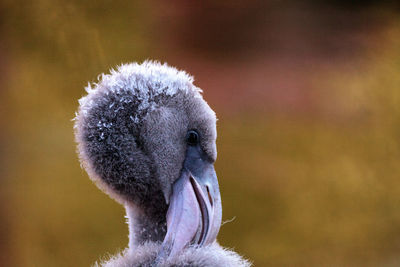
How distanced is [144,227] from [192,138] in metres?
0.19

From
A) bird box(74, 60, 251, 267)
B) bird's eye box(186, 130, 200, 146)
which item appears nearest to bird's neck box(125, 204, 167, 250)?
bird box(74, 60, 251, 267)

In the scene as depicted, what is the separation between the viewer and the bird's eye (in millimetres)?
936

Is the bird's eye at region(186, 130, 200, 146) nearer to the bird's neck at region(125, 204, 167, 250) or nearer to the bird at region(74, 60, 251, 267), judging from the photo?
the bird at region(74, 60, 251, 267)

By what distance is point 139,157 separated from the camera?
2.95 ft

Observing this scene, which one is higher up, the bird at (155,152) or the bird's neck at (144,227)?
the bird at (155,152)

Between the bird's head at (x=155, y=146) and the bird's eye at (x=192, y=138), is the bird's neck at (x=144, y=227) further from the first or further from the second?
the bird's eye at (x=192, y=138)

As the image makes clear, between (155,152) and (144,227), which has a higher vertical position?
(155,152)

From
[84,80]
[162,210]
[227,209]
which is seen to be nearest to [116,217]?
[227,209]

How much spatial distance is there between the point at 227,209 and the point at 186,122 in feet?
4.07

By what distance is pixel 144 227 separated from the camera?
3.08 feet

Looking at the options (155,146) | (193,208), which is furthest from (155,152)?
(193,208)

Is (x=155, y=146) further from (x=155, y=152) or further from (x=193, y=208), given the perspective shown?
(x=193, y=208)

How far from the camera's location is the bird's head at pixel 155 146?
887 millimetres

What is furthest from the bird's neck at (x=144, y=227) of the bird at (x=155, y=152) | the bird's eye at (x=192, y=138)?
the bird's eye at (x=192, y=138)
